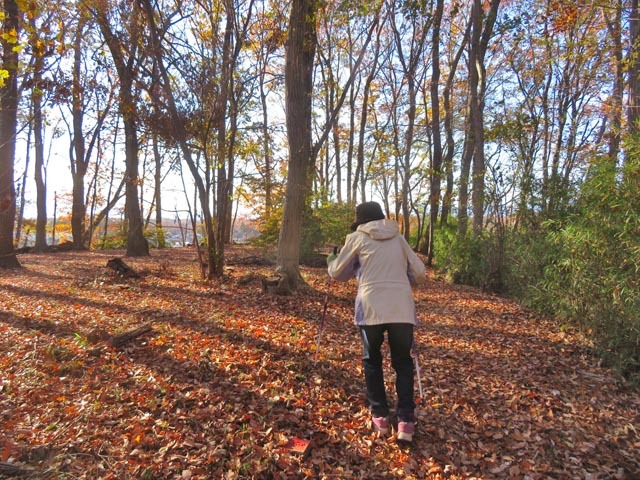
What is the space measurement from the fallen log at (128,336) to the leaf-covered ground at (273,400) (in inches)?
2.5

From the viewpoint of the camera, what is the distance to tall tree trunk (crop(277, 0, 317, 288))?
673cm

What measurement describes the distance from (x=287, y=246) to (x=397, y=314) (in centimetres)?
452

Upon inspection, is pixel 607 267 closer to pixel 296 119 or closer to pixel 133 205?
pixel 296 119

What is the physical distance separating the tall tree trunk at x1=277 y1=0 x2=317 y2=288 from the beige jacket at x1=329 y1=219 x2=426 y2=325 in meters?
4.07

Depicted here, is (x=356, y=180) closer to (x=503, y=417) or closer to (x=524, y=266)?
(x=524, y=266)

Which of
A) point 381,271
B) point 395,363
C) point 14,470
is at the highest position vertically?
point 381,271

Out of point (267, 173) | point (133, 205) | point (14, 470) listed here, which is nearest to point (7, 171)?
point (133, 205)

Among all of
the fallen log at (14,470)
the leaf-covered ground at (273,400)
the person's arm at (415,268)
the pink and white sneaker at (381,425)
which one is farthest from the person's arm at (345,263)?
the fallen log at (14,470)

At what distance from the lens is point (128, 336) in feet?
14.5

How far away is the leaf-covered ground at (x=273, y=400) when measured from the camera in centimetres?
259

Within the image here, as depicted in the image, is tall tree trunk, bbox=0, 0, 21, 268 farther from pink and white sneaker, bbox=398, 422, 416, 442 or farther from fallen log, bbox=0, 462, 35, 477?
pink and white sneaker, bbox=398, 422, 416, 442

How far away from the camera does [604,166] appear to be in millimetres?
4688

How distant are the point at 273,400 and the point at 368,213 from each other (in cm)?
195

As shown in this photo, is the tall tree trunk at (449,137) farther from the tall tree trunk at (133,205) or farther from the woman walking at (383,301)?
the tall tree trunk at (133,205)
